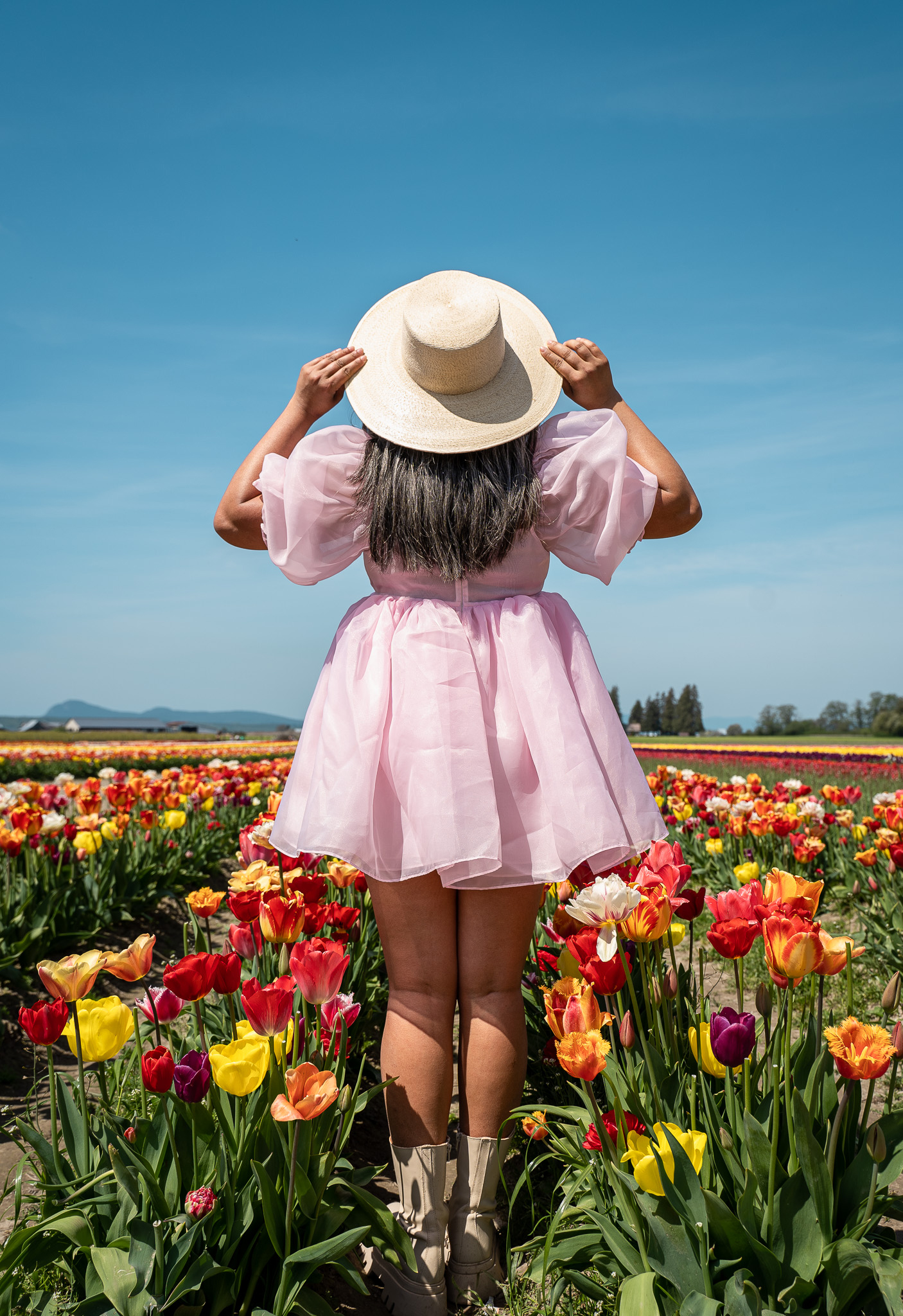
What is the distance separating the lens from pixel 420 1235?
1.74m

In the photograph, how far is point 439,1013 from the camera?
185cm

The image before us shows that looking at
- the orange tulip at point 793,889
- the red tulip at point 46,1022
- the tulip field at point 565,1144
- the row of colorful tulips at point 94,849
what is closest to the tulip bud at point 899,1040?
the tulip field at point 565,1144

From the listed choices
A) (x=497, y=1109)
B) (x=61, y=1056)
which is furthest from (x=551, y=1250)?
(x=61, y=1056)

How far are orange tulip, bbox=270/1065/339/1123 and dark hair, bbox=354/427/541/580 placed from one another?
100 cm

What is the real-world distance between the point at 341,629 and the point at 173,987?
0.82 meters

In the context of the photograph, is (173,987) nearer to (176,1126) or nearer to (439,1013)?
(176,1126)

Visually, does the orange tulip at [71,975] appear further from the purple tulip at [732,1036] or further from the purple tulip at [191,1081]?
the purple tulip at [732,1036]

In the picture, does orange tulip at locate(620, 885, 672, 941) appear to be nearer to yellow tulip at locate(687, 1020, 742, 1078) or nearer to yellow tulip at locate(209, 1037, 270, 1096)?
yellow tulip at locate(687, 1020, 742, 1078)

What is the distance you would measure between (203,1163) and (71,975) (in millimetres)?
419

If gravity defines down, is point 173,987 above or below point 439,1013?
above

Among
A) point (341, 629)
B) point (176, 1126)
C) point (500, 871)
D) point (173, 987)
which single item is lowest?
point (176, 1126)

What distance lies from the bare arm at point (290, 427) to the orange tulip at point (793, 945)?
1.37m

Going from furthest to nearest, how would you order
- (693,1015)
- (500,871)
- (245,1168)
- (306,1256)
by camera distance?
(693,1015)
(500,871)
(245,1168)
(306,1256)

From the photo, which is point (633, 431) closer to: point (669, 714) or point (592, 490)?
point (592, 490)
